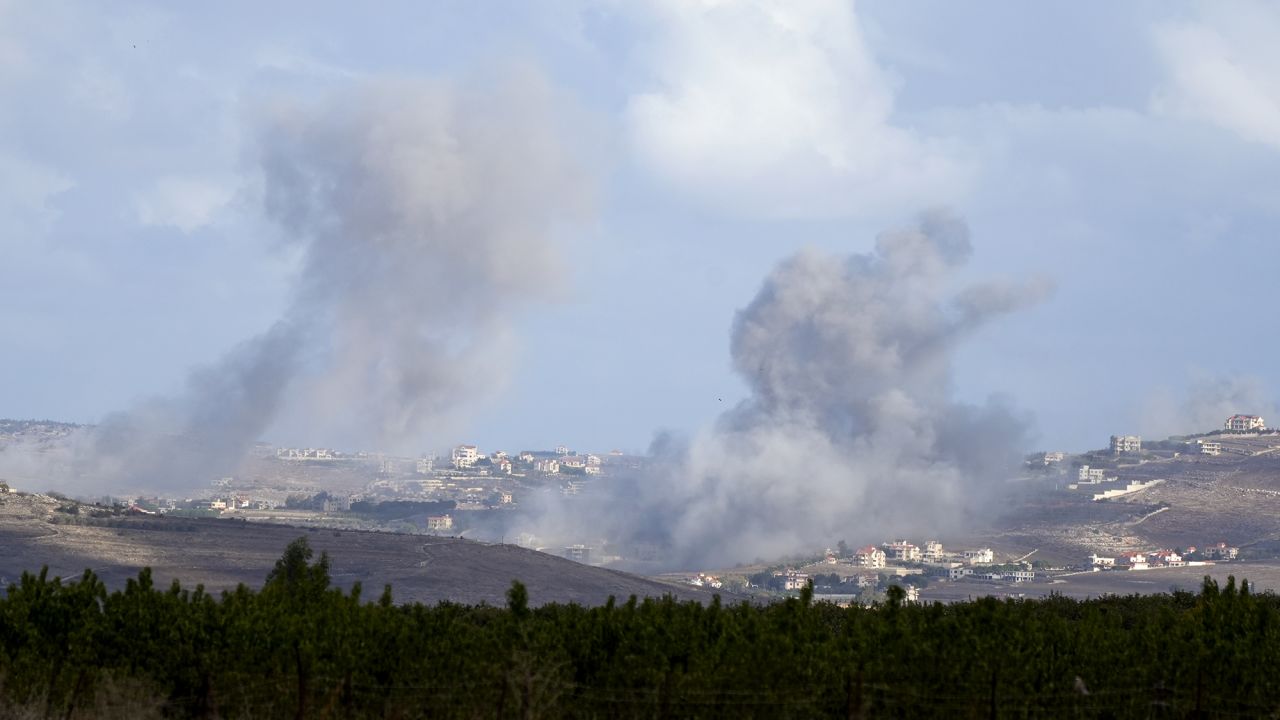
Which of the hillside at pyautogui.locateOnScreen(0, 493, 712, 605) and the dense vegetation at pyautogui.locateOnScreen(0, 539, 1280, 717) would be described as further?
the hillside at pyautogui.locateOnScreen(0, 493, 712, 605)

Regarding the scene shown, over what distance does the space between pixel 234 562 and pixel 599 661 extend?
145 metres

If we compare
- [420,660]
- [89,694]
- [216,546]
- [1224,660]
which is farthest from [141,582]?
[216,546]

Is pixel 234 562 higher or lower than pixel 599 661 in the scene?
higher

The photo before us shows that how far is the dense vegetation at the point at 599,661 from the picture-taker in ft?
108

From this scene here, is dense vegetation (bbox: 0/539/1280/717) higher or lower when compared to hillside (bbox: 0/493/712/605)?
lower

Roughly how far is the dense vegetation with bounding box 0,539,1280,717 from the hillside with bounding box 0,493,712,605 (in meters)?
113

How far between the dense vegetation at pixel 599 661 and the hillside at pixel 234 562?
113 meters

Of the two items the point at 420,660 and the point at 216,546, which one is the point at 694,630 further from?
the point at 216,546

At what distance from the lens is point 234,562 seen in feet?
567

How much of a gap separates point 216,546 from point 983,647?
536 feet

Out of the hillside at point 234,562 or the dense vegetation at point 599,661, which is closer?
the dense vegetation at point 599,661

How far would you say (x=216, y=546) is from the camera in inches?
7283

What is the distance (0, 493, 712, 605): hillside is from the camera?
15775 centimetres

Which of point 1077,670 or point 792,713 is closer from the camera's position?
point 792,713
